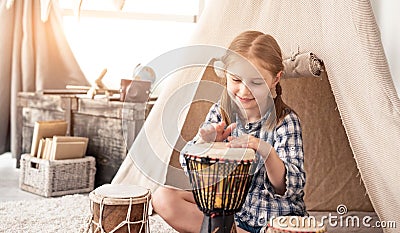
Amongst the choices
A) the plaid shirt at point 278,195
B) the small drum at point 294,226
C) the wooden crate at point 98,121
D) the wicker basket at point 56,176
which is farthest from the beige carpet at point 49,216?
the small drum at point 294,226

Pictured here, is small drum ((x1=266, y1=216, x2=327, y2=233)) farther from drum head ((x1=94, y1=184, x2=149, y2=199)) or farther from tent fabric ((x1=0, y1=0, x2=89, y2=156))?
tent fabric ((x1=0, y1=0, x2=89, y2=156))

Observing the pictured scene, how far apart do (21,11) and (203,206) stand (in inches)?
88.3

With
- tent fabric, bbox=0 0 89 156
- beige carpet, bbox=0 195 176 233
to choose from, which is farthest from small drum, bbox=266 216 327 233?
tent fabric, bbox=0 0 89 156

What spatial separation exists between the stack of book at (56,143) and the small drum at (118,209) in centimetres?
104

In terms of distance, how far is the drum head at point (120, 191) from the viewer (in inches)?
59.6

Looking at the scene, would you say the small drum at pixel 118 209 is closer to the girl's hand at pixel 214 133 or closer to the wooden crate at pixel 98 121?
the girl's hand at pixel 214 133

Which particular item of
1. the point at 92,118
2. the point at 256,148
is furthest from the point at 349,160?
the point at 92,118

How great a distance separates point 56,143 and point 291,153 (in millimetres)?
1230

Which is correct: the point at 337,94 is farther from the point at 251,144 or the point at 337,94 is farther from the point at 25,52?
the point at 25,52

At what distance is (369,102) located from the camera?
167 cm

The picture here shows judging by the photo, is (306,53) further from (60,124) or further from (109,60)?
(109,60)

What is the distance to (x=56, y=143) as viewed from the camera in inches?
99.4

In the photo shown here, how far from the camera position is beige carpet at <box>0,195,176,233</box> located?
196 centimetres

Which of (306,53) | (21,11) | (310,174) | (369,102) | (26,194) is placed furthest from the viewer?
(21,11)
